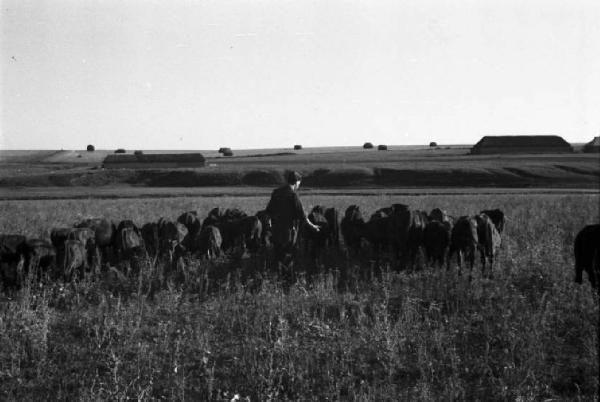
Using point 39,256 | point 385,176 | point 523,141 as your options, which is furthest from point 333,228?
point 523,141

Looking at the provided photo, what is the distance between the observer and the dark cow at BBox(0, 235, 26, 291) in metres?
10.6

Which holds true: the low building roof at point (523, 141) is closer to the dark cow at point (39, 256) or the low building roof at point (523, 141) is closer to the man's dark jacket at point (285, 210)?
the man's dark jacket at point (285, 210)

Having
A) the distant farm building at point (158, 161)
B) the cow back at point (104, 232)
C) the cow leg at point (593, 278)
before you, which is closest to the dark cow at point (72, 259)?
the cow back at point (104, 232)

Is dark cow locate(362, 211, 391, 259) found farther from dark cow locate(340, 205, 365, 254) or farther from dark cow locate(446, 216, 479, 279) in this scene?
dark cow locate(446, 216, 479, 279)

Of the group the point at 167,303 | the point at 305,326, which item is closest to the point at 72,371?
the point at 167,303

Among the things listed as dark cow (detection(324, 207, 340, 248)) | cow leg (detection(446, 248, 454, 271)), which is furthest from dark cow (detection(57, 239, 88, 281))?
cow leg (detection(446, 248, 454, 271))

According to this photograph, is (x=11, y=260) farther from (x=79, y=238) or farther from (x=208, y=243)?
(x=208, y=243)

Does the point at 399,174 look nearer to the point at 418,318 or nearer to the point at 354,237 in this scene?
the point at 354,237

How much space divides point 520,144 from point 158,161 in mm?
51884

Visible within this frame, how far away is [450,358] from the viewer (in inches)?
291

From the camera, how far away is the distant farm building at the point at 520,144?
274 feet

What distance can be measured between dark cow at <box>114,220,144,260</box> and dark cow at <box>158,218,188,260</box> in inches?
17.4

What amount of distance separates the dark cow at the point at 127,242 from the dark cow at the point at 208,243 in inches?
45.7

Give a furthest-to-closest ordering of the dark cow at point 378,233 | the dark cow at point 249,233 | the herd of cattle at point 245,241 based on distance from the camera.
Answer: the dark cow at point 249,233 → the dark cow at point 378,233 → the herd of cattle at point 245,241
